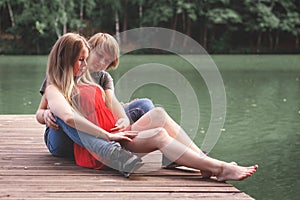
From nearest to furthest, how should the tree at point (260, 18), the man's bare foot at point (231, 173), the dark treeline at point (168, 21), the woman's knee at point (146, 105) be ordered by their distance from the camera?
the man's bare foot at point (231, 173)
the woman's knee at point (146, 105)
the dark treeline at point (168, 21)
the tree at point (260, 18)

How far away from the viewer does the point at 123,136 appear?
3.01m

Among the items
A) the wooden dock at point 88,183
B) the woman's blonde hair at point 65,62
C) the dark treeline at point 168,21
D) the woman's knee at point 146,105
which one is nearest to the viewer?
the wooden dock at point 88,183

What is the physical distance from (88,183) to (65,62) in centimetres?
72

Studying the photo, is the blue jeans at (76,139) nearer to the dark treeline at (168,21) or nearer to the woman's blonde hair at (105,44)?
the woman's blonde hair at (105,44)

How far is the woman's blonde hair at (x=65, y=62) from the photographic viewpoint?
308 cm

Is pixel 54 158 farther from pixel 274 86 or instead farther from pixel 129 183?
pixel 274 86

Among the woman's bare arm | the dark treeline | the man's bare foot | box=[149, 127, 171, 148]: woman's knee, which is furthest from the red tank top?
the dark treeline

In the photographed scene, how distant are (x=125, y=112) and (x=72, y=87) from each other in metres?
0.49

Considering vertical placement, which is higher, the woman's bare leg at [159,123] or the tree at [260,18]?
the woman's bare leg at [159,123]

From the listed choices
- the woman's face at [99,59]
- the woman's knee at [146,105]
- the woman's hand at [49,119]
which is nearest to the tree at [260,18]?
the woman's knee at [146,105]

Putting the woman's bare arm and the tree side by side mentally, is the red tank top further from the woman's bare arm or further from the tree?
the tree

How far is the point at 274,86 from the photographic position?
36.8 feet

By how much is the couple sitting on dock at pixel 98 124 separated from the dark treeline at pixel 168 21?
73.4ft

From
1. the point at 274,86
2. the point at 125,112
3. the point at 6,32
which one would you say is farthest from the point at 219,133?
the point at 6,32
